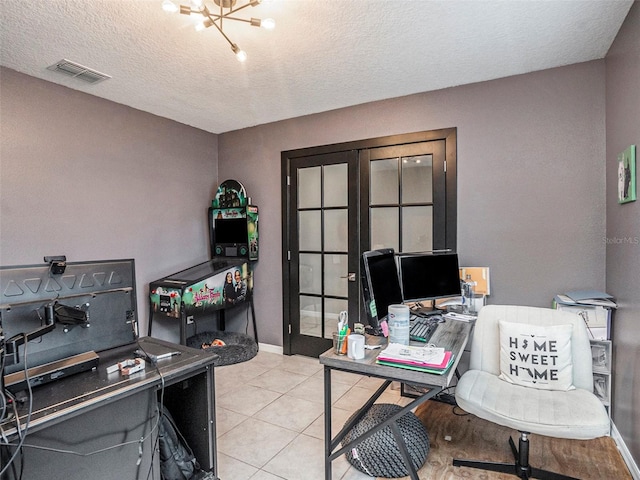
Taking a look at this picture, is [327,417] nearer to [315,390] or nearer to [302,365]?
[315,390]

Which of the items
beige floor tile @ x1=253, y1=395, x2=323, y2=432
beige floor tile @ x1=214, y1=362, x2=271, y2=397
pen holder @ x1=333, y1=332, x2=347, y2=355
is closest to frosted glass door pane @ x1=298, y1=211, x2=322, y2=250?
beige floor tile @ x1=214, y1=362, x2=271, y2=397

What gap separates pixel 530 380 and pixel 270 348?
284cm

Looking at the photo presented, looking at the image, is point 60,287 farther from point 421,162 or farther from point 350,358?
point 421,162

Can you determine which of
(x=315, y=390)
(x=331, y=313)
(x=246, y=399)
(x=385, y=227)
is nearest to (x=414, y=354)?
(x=315, y=390)

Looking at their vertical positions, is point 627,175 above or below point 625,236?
above

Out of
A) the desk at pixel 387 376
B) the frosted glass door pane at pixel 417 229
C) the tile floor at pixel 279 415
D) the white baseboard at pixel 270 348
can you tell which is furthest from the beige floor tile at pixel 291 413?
the frosted glass door pane at pixel 417 229

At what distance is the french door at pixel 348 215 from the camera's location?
325cm

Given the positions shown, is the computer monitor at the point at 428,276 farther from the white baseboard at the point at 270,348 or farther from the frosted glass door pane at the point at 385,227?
the white baseboard at the point at 270,348

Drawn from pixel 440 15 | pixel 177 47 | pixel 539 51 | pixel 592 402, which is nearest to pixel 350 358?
pixel 592 402

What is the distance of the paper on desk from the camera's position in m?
1.58

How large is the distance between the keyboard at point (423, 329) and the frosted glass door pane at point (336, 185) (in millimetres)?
1673

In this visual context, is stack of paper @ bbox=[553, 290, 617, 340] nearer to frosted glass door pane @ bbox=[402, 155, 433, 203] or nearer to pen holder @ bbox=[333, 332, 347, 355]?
frosted glass door pane @ bbox=[402, 155, 433, 203]

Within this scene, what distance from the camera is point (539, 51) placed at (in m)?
2.54

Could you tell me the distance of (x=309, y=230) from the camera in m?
3.93
